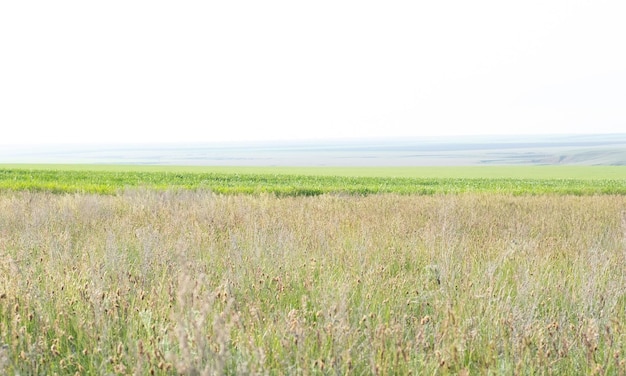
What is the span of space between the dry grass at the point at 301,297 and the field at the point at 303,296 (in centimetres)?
3

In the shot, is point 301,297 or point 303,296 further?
point 301,297

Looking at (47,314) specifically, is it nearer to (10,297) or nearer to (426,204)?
(10,297)

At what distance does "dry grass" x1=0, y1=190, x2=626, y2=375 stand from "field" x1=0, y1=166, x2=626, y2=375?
0.03m

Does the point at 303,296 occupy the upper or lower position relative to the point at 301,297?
upper

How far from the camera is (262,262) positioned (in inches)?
229

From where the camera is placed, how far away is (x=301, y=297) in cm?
470

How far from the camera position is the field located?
3193 millimetres

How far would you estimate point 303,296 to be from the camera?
3582 mm

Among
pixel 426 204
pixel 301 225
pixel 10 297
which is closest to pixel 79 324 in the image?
pixel 10 297

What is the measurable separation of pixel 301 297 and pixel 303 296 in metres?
1.14

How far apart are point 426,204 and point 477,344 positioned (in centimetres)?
883

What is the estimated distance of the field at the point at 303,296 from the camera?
3193mm

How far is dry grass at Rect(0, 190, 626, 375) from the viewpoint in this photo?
319 centimetres

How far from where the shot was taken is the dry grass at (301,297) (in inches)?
125
